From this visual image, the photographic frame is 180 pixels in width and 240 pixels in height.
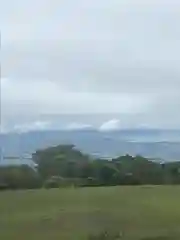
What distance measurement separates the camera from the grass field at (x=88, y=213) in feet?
4.41

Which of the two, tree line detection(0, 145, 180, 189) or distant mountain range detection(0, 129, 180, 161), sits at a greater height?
distant mountain range detection(0, 129, 180, 161)

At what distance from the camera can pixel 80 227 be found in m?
1.36

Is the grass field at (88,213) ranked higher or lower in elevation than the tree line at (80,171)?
lower

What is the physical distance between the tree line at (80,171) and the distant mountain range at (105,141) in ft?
0.07

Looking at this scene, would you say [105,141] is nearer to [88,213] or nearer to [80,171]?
[80,171]

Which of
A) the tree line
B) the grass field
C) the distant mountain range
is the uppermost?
the distant mountain range

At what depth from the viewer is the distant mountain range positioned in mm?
1377

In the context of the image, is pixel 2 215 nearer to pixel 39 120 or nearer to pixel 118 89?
pixel 39 120

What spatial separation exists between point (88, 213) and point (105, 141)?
0.77 ft

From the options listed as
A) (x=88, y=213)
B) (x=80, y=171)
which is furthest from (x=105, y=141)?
(x=88, y=213)

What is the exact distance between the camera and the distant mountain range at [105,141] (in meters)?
1.38

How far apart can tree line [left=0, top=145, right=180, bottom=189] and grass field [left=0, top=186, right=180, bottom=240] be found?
26 mm

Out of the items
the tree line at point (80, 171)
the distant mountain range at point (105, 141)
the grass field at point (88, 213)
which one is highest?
the distant mountain range at point (105, 141)

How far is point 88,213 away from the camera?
4.50ft
